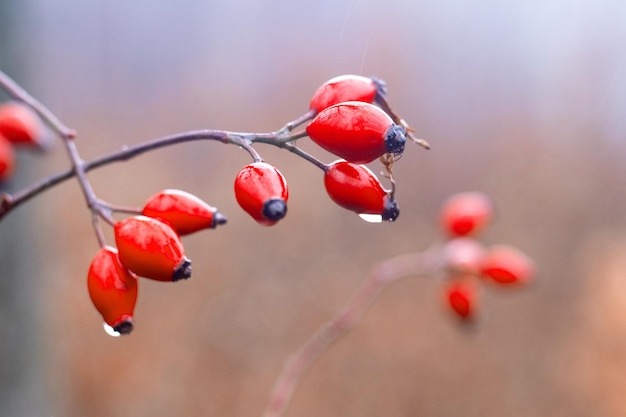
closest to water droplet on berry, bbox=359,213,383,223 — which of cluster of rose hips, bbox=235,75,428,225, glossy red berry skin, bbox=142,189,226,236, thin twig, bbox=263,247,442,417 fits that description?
cluster of rose hips, bbox=235,75,428,225

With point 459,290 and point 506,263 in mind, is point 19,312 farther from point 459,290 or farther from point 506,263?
point 506,263

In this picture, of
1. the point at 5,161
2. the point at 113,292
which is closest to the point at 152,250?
the point at 113,292

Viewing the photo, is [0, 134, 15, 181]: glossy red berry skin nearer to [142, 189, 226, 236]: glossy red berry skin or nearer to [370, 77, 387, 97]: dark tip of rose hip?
[142, 189, 226, 236]: glossy red berry skin

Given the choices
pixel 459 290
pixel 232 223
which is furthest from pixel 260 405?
pixel 459 290

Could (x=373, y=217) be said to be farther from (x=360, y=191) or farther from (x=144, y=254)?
(x=144, y=254)

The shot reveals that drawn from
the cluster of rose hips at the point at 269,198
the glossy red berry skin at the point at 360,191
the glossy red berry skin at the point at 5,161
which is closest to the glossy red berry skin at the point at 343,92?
the cluster of rose hips at the point at 269,198

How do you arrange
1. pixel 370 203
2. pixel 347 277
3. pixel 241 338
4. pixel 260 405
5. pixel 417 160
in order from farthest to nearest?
pixel 417 160
pixel 347 277
pixel 241 338
pixel 260 405
pixel 370 203
